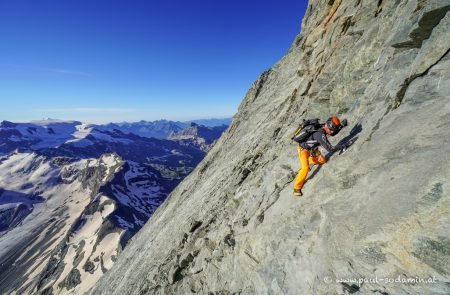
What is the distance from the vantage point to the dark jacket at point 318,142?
1305 centimetres

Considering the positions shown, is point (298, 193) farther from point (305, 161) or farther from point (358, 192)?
point (358, 192)

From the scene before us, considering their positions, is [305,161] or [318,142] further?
[305,161]

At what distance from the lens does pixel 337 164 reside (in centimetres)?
1227

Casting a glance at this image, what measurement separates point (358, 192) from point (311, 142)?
3827mm

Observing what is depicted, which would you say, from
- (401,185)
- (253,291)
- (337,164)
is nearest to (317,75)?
(337,164)

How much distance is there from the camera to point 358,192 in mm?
10461

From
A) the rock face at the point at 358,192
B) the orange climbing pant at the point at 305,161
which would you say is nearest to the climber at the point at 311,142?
the orange climbing pant at the point at 305,161

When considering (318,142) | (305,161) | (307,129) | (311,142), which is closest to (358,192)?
(305,161)

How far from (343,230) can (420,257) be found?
2.59 metres

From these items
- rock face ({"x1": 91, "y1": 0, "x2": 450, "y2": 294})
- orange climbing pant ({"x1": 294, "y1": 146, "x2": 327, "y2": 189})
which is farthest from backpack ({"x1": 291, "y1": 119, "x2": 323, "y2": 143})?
rock face ({"x1": 91, "y1": 0, "x2": 450, "y2": 294})

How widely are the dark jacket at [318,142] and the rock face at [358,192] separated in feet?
2.12

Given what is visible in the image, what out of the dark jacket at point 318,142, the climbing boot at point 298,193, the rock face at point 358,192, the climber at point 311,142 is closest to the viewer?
the rock face at point 358,192

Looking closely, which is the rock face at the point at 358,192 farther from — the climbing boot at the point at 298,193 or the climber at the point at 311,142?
the climber at the point at 311,142

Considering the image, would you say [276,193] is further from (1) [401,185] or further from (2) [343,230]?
(1) [401,185]
